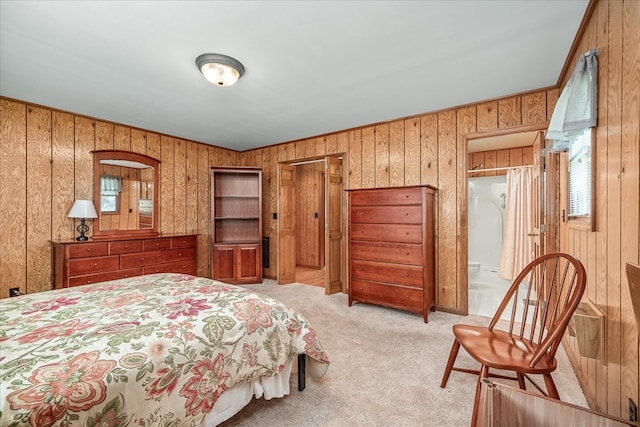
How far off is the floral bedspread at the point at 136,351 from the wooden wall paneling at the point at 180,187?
2.81 m

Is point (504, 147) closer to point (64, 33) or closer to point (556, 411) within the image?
point (556, 411)

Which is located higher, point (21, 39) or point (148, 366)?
point (21, 39)

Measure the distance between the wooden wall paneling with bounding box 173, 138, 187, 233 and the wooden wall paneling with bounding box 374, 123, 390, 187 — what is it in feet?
9.98

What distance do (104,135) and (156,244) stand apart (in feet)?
5.15

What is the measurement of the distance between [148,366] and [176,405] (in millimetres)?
216

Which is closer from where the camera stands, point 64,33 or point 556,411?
point 556,411

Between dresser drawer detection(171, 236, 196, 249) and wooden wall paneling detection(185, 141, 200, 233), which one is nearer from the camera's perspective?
dresser drawer detection(171, 236, 196, 249)

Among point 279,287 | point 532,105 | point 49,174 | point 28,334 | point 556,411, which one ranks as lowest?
point 279,287

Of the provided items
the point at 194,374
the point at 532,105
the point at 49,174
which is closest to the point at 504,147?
the point at 532,105

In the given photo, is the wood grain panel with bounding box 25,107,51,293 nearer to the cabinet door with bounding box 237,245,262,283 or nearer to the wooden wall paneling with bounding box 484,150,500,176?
the cabinet door with bounding box 237,245,262,283

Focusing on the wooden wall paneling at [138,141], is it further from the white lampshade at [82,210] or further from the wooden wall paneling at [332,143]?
the wooden wall paneling at [332,143]

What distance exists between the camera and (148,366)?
1.08m

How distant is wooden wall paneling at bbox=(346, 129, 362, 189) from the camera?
4.09 meters

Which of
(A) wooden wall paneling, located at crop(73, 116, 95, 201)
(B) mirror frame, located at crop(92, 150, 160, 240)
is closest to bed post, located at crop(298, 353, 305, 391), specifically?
(B) mirror frame, located at crop(92, 150, 160, 240)
